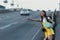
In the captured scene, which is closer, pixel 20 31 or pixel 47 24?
pixel 47 24

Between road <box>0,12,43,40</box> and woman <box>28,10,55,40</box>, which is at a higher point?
woman <box>28,10,55,40</box>

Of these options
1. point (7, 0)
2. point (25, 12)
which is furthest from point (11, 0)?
point (25, 12)

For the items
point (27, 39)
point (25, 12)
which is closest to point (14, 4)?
point (25, 12)

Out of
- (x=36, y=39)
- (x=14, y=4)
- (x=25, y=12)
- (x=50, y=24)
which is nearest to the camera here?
(x=50, y=24)

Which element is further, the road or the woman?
the road

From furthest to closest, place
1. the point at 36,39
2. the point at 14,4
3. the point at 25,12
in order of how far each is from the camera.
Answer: the point at 14,4, the point at 25,12, the point at 36,39

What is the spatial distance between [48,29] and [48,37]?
30cm

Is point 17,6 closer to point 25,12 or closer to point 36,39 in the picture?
point 25,12

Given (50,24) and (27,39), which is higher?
(50,24)

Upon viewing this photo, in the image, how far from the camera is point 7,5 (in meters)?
178

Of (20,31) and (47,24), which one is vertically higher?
(47,24)

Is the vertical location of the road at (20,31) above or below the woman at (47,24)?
below

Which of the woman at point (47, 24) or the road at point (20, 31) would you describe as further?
the road at point (20, 31)

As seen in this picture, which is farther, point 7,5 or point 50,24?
point 7,5
